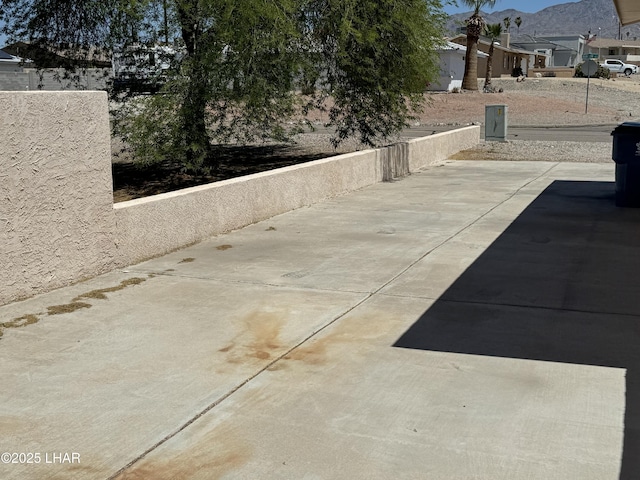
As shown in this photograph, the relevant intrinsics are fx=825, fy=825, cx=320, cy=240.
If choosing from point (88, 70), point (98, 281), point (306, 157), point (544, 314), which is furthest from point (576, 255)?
point (88, 70)

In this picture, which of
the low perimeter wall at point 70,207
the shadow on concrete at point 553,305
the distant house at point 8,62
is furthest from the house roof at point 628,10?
the distant house at point 8,62

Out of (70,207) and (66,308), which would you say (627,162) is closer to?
(70,207)

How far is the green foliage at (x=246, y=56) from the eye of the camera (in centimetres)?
1362

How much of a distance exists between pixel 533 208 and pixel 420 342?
7052mm

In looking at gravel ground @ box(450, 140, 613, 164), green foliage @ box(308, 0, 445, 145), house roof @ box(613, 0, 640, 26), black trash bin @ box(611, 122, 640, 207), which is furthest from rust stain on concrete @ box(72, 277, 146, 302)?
gravel ground @ box(450, 140, 613, 164)

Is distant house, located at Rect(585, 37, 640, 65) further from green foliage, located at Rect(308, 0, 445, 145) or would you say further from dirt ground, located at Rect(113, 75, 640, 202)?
green foliage, located at Rect(308, 0, 445, 145)

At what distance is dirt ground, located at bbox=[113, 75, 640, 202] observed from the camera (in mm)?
16203

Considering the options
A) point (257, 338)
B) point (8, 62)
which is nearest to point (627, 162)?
point (257, 338)

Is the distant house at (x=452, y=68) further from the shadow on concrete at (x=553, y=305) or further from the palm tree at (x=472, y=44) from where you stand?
the shadow on concrete at (x=553, y=305)

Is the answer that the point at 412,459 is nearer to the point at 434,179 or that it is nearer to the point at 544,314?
the point at 544,314

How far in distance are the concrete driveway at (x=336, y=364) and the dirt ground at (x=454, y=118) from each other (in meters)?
6.79

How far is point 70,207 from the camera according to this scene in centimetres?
777

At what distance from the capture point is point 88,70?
18.6m

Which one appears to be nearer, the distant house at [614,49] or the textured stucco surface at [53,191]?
the textured stucco surface at [53,191]
